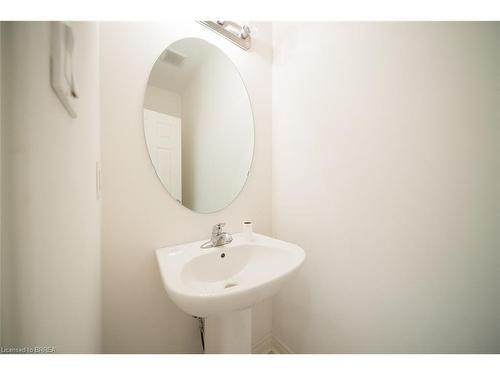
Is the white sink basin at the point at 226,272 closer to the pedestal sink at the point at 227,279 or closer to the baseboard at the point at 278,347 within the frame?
the pedestal sink at the point at 227,279

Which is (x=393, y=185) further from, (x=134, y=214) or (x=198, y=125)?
(x=134, y=214)

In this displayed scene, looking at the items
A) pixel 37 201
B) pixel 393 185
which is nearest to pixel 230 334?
pixel 37 201

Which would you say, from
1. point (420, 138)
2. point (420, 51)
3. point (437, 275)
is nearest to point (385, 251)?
point (437, 275)

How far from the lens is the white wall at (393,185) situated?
589 mm

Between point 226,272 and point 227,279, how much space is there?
0.03 metres

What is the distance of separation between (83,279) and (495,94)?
1307 mm

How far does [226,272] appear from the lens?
0.87 meters

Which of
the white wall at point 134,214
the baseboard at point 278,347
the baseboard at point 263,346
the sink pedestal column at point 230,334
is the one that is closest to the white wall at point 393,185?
the baseboard at point 278,347

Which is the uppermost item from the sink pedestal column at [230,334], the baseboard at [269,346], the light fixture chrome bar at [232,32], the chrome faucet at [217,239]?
the light fixture chrome bar at [232,32]

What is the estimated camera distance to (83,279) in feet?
1.54

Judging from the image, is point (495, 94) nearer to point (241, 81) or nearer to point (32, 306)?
point (241, 81)

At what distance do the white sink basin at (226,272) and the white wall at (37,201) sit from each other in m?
0.24

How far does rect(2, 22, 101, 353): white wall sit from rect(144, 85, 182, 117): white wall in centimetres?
36

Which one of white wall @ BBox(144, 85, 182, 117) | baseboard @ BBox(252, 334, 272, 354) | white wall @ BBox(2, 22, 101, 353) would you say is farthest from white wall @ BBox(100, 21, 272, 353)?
baseboard @ BBox(252, 334, 272, 354)
